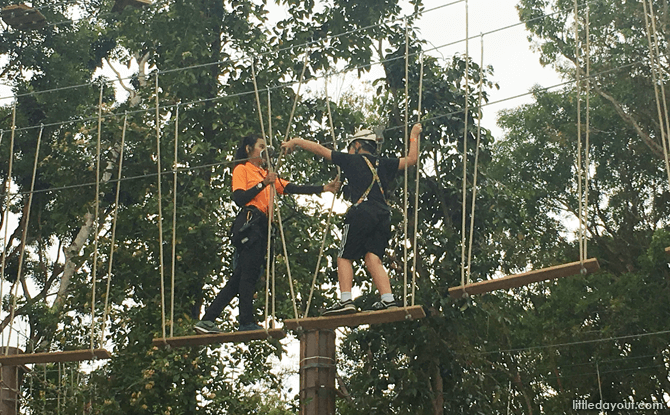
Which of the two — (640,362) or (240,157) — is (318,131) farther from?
(640,362)

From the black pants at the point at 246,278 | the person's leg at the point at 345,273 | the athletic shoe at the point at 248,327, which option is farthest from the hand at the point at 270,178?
the athletic shoe at the point at 248,327

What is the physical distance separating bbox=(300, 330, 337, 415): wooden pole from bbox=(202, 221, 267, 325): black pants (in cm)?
73

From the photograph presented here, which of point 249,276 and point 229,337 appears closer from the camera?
point 229,337

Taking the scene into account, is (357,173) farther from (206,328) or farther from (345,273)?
(206,328)

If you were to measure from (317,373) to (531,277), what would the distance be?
6.88 ft

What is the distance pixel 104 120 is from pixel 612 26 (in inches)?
364

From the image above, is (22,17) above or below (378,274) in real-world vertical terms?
above


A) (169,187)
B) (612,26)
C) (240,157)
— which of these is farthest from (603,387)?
(240,157)

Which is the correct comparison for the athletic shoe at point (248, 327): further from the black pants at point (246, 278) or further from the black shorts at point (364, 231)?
the black shorts at point (364, 231)

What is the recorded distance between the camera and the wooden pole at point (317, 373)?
637cm

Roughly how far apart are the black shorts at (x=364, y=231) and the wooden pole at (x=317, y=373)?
3.28 ft

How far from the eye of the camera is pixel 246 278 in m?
5.82

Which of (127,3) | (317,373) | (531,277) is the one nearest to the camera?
(531,277)

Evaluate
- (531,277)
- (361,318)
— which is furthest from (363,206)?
(531,277)
